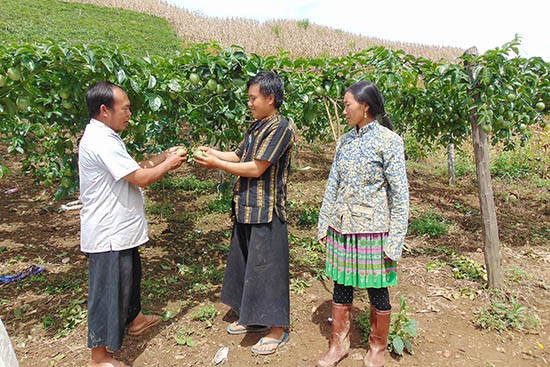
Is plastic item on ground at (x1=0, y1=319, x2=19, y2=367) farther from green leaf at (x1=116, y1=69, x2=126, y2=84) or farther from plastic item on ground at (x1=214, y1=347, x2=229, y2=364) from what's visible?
green leaf at (x1=116, y1=69, x2=126, y2=84)

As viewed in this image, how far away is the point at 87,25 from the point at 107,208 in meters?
15.8

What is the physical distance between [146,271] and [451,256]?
114 inches

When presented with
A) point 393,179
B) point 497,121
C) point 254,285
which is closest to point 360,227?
point 393,179

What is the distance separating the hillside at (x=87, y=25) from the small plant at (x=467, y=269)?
36.0 ft

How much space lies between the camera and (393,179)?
1.82 meters

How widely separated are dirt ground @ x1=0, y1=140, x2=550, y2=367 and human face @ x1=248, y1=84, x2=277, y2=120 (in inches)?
55.0

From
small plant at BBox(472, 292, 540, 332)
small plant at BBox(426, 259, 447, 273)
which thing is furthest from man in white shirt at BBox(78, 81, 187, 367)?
small plant at BBox(426, 259, 447, 273)

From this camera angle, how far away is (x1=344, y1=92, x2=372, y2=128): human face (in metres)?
1.84

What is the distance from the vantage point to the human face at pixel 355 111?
1.84m

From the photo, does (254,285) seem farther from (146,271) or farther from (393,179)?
(146,271)

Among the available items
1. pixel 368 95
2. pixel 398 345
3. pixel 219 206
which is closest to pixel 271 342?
pixel 398 345

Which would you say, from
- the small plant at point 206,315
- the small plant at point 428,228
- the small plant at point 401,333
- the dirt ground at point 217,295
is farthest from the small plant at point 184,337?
the small plant at point 428,228

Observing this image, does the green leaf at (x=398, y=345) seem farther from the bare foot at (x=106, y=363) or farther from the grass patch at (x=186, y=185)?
the grass patch at (x=186, y=185)

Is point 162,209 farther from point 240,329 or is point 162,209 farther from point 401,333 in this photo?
point 401,333
